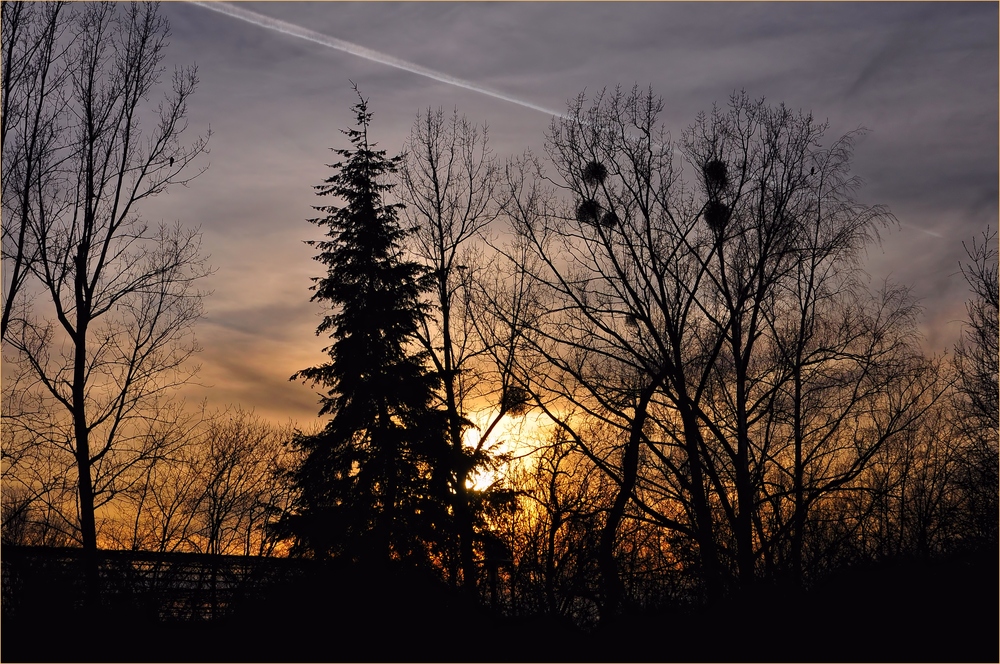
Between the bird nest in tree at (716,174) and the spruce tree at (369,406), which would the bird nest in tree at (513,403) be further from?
the bird nest in tree at (716,174)

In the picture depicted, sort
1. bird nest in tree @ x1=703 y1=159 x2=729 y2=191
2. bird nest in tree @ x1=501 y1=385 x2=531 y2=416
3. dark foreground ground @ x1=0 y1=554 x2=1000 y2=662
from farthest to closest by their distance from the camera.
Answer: bird nest in tree @ x1=501 y1=385 x2=531 y2=416 → bird nest in tree @ x1=703 y1=159 x2=729 y2=191 → dark foreground ground @ x1=0 y1=554 x2=1000 y2=662

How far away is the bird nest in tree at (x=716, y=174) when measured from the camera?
18.1 m

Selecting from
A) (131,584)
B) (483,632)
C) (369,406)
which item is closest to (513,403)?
(369,406)

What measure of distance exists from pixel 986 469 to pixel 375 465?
17443mm

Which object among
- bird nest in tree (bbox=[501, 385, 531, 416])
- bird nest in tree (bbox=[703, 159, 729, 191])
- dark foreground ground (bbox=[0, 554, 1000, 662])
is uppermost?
bird nest in tree (bbox=[703, 159, 729, 191])

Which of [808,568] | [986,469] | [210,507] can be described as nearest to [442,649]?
[808,568]

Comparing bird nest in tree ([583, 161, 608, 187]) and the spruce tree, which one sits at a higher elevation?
bird nest in tree ([583, 161, 608, 187])

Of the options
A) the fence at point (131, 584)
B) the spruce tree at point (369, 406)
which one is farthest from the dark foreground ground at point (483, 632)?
the spruce tree at point (369, 406)

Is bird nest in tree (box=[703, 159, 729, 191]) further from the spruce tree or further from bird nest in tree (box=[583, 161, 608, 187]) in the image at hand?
the spruce tree

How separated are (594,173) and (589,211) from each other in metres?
0.91

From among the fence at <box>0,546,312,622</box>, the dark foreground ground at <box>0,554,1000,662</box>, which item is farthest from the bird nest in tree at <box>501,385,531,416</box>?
the fence at <box>0,546,312,622</box>

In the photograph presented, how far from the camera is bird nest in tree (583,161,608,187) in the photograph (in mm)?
18516

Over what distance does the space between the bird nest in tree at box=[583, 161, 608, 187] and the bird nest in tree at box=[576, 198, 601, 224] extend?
44 centimetres

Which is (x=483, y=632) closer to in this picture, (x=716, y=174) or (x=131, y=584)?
(x=131, y=584)
